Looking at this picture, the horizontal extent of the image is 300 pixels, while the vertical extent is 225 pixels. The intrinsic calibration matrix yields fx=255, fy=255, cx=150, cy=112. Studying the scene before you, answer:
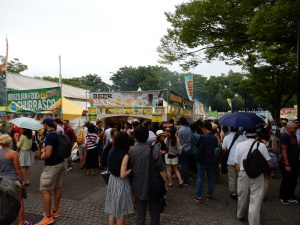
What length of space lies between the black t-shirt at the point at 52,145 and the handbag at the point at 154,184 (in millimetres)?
1808

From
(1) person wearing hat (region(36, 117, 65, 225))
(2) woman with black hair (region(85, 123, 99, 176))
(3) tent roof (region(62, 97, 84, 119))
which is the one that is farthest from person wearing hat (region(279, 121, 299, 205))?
(3) tent roof (region(62, 97, 84, 119))

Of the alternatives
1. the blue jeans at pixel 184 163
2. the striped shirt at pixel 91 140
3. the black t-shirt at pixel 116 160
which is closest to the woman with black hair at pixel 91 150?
the striped shirt at pixel 91 140

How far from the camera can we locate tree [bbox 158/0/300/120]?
6.89 metres

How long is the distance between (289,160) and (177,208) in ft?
8.45

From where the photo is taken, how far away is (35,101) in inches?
478

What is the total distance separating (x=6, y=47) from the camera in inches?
616

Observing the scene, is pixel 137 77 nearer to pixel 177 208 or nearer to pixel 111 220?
pixel 177 208

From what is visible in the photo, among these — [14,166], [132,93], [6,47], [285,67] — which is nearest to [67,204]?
[14,166]

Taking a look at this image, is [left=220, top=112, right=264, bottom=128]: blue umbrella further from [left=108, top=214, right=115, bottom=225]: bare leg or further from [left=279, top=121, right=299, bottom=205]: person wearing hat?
[left=108, top=214, right=115, bottom=225]: bare leg

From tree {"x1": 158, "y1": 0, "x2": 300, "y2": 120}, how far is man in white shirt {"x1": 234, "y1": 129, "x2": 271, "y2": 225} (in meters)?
4.00

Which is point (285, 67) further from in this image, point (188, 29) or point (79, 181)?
point (79, 181)

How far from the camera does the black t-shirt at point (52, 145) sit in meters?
4.30

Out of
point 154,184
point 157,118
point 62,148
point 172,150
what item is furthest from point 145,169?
point 157,118

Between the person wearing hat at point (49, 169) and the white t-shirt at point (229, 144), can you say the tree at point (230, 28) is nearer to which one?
the white t-shirt at point (229, 144)
